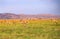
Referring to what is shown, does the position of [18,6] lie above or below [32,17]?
above

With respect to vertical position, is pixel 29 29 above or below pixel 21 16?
below

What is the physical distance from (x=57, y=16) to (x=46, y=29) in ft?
1.25

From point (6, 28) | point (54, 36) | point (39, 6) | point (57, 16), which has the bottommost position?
point (54, 36)

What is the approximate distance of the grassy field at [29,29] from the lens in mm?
2869

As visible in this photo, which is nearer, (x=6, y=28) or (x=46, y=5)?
(x=6, y=28)

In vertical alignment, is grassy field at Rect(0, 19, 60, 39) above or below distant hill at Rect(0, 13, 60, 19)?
below

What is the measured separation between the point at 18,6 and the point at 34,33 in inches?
26.4

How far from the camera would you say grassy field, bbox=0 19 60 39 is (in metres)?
2.87

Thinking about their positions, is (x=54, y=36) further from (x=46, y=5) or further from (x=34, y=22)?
(x=46, y=5)

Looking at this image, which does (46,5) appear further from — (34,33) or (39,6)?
(34,33)

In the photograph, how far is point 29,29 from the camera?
2955 mm

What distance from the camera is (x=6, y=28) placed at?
289cm

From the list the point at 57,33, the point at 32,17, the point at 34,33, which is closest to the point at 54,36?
the point at 57,33

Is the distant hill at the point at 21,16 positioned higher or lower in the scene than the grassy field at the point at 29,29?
higher
